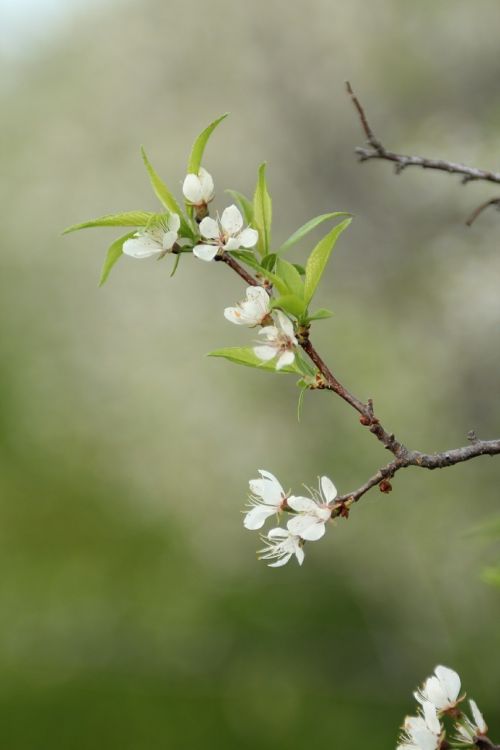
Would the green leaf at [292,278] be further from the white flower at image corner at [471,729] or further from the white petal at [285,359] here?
the white flower at image corner at [471,729]

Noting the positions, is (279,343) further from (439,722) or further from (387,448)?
(439,722)

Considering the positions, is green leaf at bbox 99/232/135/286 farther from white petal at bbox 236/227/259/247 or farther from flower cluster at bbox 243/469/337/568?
flower cluster at bbox 243/469/337/568

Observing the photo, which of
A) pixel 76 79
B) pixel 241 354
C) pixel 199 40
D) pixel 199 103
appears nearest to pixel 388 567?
pixel 199 103

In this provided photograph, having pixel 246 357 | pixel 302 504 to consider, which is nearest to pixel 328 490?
pixel 302 504

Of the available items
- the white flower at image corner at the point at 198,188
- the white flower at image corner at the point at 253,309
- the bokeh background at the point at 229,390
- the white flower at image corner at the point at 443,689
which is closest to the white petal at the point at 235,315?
the white flower at image corner at the point at 253,309

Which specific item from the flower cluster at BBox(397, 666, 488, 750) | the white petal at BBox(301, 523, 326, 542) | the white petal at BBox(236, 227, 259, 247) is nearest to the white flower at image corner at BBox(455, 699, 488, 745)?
the flower cluster at BBox(397, 666, 488, 750)

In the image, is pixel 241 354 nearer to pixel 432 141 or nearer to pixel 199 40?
pixel 432 141
